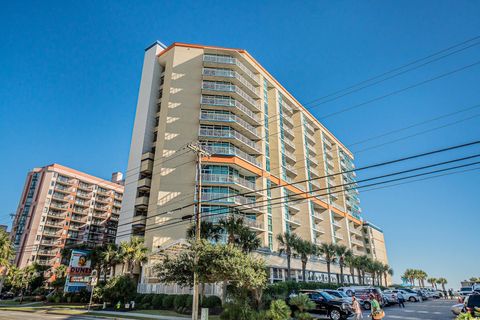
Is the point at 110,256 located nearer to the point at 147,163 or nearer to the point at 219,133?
the point at 147,163

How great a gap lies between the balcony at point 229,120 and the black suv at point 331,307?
33139mm

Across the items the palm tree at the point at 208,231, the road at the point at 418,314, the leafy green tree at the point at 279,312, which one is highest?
the palm tree at the point at 208,231

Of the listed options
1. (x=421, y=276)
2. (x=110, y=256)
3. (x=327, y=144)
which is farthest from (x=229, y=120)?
(x=421, y=276)

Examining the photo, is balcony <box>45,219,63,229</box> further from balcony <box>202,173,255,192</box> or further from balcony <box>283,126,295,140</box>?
balcony <box>283,126,295,140</box>

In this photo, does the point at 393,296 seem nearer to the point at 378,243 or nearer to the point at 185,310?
the point at 185,310

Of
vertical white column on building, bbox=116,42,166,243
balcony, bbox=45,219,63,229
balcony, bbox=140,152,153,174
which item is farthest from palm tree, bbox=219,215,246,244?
balcony, bbox=45,219,63,229

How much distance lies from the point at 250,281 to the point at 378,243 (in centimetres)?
9392

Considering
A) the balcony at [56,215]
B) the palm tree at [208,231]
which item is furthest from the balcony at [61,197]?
the palm tree at [208,231]

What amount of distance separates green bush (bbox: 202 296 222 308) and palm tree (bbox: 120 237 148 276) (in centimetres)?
1578

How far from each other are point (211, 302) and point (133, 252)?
16.8 m

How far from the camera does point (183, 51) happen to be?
5475 cm

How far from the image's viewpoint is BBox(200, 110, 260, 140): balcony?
48272mm

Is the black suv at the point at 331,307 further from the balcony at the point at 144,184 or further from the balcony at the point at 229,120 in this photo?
the balcony at the point at 144,184

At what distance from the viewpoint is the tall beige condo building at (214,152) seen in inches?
1729
